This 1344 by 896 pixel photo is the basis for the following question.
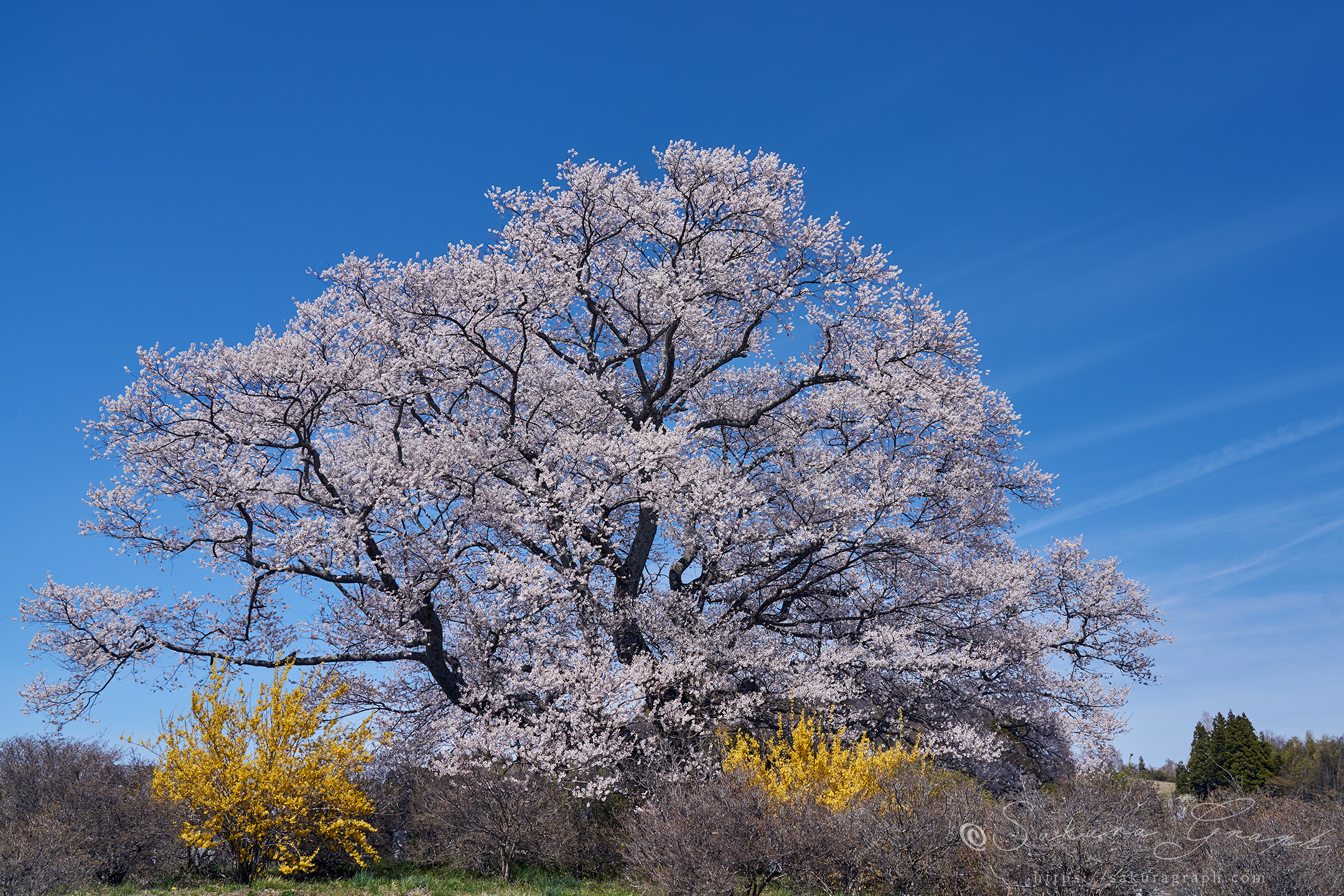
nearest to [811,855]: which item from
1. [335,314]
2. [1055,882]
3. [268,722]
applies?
[1055,882]

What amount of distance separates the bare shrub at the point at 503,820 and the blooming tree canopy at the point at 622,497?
0.78 meters

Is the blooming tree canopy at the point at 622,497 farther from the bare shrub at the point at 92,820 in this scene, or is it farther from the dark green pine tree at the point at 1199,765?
the dark green pine tree at the point at 1199,765

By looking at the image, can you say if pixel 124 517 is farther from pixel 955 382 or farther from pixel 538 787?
pixel 955 382

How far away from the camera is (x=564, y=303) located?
A: 17500 mm

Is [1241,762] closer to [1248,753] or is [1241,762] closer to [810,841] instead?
[1248,753]

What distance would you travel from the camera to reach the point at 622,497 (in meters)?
16.1

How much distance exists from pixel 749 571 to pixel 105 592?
39.1ft

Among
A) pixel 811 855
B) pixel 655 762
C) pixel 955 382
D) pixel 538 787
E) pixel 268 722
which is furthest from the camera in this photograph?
pixel 955 382

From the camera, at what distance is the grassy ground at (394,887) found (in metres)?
11.0

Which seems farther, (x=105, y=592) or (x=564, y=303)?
(x=564, y=303)

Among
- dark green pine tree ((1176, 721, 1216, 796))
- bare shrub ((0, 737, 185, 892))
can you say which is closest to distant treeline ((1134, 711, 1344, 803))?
dark green pine tree ((1176, 721, 1216, 796))

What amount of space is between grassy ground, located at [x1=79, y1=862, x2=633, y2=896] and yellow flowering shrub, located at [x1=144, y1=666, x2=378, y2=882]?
0.35m

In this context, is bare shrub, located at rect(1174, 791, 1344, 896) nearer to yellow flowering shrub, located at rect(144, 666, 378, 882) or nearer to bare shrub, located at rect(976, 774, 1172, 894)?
bare shrub, located at rect(976, 774, 1172, 894)

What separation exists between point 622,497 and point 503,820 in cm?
598
